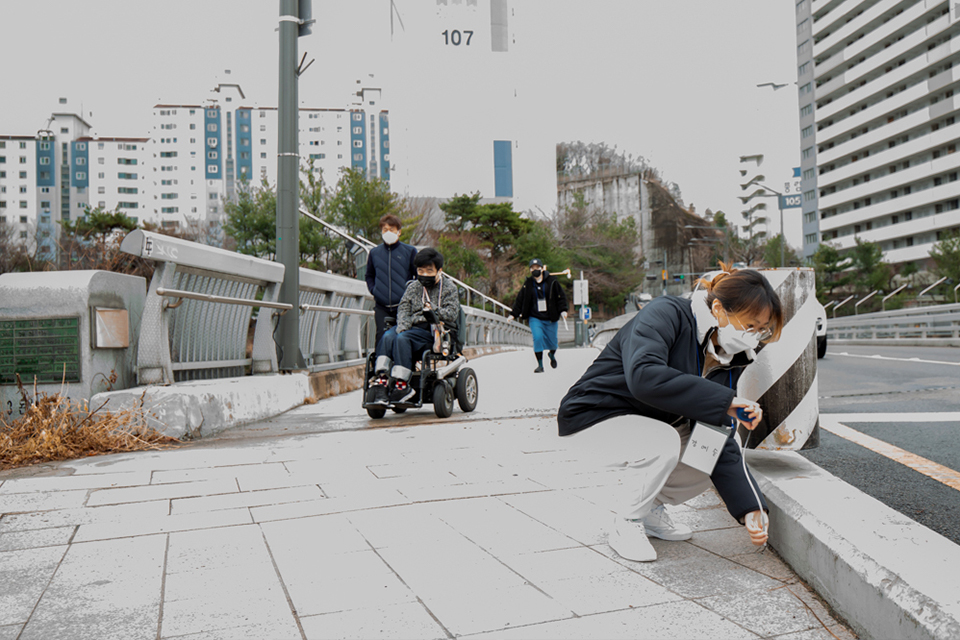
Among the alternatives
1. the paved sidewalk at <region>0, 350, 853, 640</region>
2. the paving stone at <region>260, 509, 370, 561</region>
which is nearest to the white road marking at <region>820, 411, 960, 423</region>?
the paved sidewalk at <region>0, 350, 853, 640</region>

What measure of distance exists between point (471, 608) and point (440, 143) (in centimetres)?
2390

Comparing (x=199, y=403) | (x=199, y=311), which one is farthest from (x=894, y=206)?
(x=199, y=403)

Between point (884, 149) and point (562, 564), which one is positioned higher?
point (884, 149)

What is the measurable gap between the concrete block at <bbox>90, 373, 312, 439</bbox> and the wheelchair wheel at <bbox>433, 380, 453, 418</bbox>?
1.49m

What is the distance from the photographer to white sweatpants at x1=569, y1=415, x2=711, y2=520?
8.73ft

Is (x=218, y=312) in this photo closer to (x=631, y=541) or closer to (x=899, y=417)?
(x=631, y=541)

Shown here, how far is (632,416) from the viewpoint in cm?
268

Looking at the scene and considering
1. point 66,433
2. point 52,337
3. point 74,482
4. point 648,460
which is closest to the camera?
point 648,460

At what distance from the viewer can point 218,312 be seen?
21.1ft

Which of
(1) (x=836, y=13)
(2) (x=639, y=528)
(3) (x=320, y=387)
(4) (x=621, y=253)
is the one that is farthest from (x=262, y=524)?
(1) (x=836, y=13)

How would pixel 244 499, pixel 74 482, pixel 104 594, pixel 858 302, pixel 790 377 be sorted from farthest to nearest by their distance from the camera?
pixel 858 302 → pixel 74 482 → pixel 244 499 → pixel 790 377 → pixel 104 594

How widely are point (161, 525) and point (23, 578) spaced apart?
645mm

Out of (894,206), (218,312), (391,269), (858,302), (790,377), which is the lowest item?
(790,377)

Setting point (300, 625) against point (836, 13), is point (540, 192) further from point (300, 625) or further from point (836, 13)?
point (836, 13)
